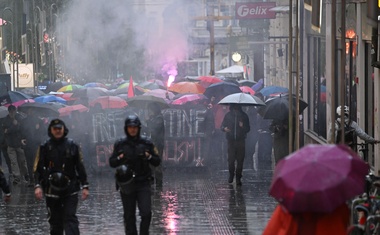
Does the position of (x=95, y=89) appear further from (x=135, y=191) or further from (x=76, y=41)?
(x=76, y=41)

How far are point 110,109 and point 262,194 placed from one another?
6.33 m

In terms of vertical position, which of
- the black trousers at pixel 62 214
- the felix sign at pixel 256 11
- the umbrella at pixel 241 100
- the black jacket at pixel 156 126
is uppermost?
the felix sign at pixel 256 11

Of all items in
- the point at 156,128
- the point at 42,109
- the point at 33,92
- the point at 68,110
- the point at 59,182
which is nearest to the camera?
the point at 59,182

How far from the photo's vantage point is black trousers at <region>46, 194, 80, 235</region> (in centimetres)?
1216

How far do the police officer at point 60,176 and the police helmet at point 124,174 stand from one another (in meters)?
0.38

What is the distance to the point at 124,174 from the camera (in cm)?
1237

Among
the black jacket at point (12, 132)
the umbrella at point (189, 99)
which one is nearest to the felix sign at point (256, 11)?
the umbrella at point (189, 99)

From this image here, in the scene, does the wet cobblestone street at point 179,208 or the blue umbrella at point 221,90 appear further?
the blue umbrella at point 221,90

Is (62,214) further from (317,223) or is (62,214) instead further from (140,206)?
(317,223)

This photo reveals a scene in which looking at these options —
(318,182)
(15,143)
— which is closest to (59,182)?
(318,182)

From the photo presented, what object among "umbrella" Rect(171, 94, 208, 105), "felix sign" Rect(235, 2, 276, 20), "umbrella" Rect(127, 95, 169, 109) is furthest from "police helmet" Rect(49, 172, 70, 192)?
"felix sign" Rect(235, 2, 276, 20)

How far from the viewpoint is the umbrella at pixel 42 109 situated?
73.9ft

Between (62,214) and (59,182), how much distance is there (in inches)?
16.3

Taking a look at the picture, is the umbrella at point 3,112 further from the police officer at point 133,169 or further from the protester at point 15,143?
the police officer at point 133,169
